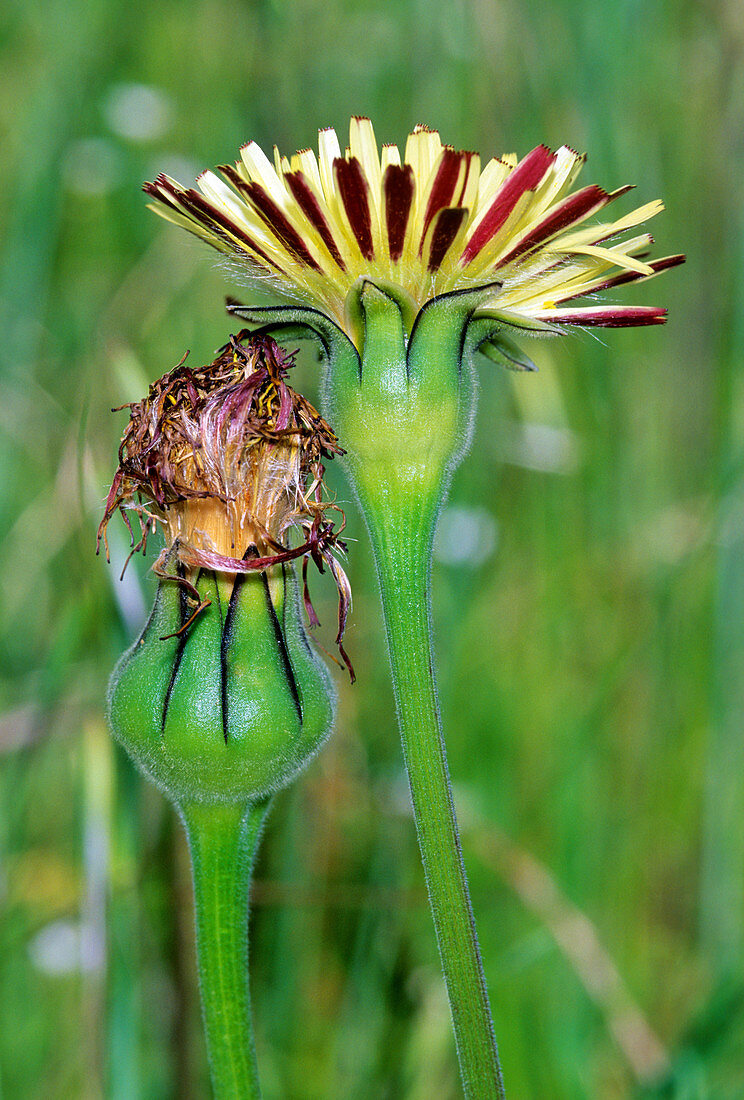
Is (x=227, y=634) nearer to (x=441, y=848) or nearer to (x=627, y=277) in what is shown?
(x=441, y=848)

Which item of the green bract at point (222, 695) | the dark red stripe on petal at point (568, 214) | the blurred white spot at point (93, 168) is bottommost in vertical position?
the green bract at point (222, 695)

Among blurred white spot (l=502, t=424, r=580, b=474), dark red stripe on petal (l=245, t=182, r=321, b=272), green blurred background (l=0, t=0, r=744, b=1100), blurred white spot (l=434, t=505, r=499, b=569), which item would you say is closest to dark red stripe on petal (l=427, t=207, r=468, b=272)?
dark red stripe on petal (l=245, t=182, r=321, b=272)

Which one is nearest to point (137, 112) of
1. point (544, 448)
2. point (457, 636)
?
point (544, 448)

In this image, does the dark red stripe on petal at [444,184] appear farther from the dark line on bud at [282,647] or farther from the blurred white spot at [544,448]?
the blurred white spot at [544,448]

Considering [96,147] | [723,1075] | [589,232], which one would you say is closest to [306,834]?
[723,1075]

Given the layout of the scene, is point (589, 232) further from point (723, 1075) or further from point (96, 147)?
point (96, 147)

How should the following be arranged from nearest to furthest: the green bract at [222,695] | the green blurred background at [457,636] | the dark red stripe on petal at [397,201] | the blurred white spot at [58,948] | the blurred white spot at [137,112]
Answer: the dark red stripe on petal at [397,201] → the green bract at [222,695] → the green blurred background at [457,636] → the blurred white spot at [58,948] → the blurred white spot at [137,112]

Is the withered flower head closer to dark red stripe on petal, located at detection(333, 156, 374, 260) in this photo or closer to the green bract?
the green bract

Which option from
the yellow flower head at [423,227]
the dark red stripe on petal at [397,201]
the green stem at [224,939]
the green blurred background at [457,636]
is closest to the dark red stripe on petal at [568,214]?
the yellow flower head at [423,227]
